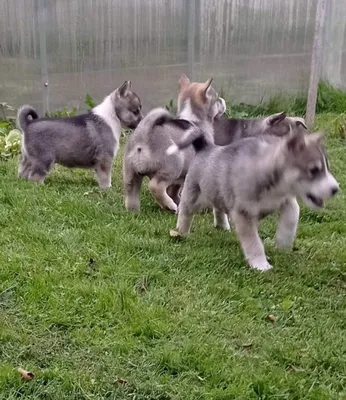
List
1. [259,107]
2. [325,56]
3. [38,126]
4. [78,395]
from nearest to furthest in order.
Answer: [78,395], [38,126], [259,107], [325,56]

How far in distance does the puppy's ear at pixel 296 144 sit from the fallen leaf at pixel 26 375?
2.10 meters

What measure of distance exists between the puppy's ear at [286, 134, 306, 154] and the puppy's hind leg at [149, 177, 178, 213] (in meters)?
1.63

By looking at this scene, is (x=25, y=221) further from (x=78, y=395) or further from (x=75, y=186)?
(x=78, y=395)

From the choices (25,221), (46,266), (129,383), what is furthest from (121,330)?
(25,221)

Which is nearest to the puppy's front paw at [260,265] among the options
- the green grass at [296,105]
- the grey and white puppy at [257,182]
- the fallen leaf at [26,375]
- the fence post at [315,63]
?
the grey and white puppy at [257,182]

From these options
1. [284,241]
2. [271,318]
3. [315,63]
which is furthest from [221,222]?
[315,63]

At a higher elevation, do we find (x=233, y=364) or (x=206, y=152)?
(x=206, y=152)

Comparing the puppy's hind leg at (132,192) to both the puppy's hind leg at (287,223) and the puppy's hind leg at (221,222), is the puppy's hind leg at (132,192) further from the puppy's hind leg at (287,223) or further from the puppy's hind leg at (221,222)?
the puppy's hind leg at (287,223)

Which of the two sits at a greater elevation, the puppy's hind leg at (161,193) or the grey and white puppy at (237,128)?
the grey and white puppy at (237,128)

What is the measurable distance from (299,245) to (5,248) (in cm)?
217

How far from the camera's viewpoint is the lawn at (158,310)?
118 inches

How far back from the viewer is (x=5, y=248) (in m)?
4.27

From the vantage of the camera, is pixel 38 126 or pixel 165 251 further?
pixel 38 126

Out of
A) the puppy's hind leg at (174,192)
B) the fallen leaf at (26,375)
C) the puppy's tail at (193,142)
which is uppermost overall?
the puppy's tail at (193,142)
